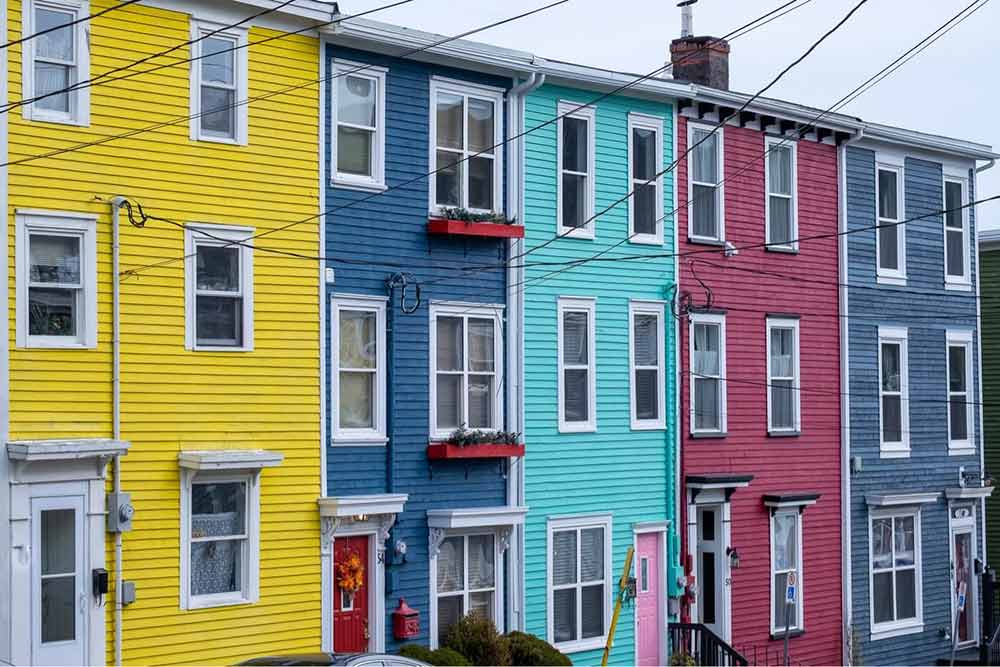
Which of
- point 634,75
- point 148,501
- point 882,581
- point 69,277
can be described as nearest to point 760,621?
point 882,581

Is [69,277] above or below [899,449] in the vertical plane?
above

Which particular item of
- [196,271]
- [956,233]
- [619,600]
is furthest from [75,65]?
[956,233]

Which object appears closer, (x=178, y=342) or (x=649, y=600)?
(x=178, y=342)

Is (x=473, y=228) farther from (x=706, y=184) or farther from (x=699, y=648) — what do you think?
(x=699, y=648)

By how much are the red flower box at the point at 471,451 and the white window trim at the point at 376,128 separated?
4074mm

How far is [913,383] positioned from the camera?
33.4 metres

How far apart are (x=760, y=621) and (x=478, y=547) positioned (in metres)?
7.12

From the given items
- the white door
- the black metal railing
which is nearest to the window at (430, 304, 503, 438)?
the black metal railing

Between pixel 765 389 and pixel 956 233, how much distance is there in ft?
25.2

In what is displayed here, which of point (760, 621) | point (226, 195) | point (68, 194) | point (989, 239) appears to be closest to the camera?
point (68, 194)

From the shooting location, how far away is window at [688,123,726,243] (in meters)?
29.0

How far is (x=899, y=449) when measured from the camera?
108 feet

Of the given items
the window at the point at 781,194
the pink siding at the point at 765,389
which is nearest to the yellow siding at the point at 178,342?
the pink siding at the point at 765,389

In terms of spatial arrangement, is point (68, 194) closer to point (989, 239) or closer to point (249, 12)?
point (249, 12)
